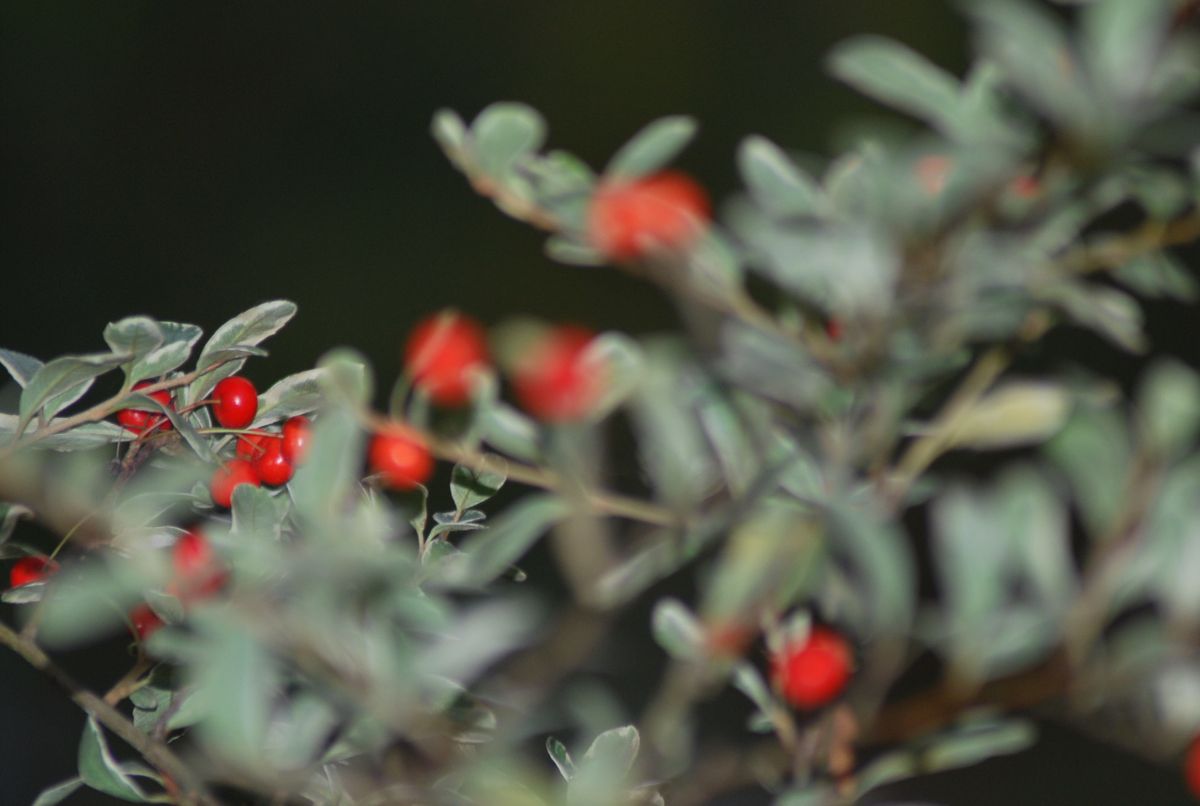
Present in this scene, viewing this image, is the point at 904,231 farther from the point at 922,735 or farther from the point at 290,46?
the point at 290,46

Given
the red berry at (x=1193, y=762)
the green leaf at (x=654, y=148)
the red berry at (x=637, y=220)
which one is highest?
the green leaf at (x=654, y=148)

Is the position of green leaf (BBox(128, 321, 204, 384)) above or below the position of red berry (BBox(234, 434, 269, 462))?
above

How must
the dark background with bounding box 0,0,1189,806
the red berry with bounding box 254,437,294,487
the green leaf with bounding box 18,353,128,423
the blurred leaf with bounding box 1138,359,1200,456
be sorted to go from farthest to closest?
the dark background with bounding box 0,0,1189,806, the red berry with bounding box 254,437,294,487, the green leaf with bounding box 18,353,128,423, the blurred leaf with bounding box 1138,359,1200,456

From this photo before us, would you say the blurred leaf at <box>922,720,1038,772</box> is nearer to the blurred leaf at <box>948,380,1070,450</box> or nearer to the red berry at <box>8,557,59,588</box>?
the blurred leaf at <box>948,380,1070,450</box>

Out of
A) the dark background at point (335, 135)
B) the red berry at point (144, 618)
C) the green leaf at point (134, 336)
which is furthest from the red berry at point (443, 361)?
the dark background at point (335, 135)

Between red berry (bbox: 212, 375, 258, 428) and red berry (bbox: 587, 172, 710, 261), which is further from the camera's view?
red berry (bbox: 212, 375, 258, 428)

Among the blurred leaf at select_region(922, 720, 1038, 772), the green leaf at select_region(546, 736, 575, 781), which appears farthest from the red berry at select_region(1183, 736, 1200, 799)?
the green leaf at select_region(546, 736, 575, 781)

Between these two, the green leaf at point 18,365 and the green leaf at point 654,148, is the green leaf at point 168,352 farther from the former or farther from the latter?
the green leaf at point 654,148
